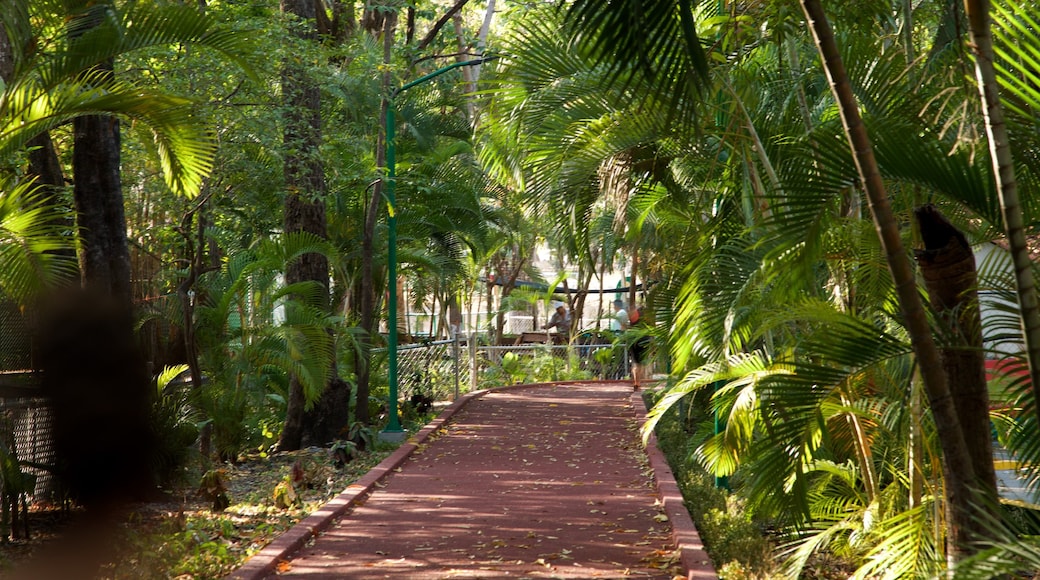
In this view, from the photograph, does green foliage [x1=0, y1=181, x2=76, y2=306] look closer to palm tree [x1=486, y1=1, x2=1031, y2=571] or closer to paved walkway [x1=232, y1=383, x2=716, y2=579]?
paved walkway [x1=232, y1=383, x2=716, y2=579]

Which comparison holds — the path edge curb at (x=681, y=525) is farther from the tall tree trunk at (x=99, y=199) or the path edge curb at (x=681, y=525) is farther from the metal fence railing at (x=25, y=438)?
the tall tree trunk at (x=99, y=199)

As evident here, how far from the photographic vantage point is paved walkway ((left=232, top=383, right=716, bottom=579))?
7.11 meters

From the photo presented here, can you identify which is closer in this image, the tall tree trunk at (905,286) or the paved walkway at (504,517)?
the tall tree trunk at (905,286)

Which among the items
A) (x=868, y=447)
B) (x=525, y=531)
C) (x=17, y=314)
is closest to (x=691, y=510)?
(x=525, y=531)

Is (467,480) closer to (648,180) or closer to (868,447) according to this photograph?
(648,180)

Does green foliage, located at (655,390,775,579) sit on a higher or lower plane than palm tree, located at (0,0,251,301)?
lower

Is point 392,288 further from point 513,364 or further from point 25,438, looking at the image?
point 513,364

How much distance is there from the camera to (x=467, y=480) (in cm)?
1080

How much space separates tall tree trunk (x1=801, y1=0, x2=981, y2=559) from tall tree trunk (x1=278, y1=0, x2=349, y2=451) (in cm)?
829

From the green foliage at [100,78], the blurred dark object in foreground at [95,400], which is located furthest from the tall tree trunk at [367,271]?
the blurred dark object in foreground at [95,400]

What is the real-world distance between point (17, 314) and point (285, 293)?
11.3 feet

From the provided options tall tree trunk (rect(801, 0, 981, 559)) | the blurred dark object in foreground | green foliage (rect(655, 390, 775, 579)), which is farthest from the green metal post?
the blurred dark object in foreground

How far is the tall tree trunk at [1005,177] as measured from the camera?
3609mm

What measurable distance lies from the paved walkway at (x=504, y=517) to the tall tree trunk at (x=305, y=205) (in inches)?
54.0
